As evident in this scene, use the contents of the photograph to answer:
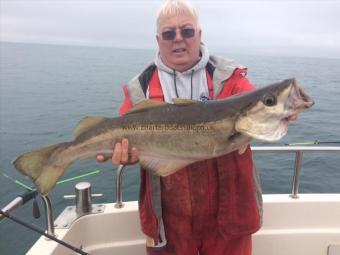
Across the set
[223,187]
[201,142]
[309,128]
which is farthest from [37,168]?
Result: [309,128]

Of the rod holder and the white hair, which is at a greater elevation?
the white hair

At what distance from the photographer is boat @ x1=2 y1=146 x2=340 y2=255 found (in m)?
4.64

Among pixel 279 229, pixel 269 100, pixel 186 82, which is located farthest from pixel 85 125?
pixel 279 229

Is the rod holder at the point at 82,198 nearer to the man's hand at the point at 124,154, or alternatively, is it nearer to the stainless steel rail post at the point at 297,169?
the man's hand at the point at 124,154

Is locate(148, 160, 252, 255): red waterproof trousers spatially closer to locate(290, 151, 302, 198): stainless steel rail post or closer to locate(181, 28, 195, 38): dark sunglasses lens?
locate(181, 28, 195, 38): dark sunglasses lens

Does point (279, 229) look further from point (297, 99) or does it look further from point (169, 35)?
point (169, 35)

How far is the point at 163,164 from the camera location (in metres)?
3.32

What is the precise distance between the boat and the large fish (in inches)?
47.6

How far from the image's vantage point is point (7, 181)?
11602 mm

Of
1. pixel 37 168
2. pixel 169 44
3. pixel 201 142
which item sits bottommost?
pixel 37 168

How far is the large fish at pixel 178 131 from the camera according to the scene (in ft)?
9.62

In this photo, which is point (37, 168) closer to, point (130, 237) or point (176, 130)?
point (176, 130)

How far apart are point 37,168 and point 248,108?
200 cm

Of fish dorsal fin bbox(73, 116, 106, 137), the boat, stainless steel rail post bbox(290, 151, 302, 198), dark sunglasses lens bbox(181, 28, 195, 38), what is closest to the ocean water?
stainless steel rail post bbox(290, 151, 302, 198)
